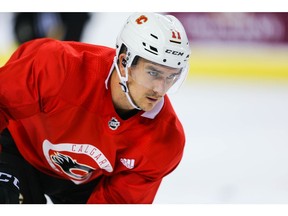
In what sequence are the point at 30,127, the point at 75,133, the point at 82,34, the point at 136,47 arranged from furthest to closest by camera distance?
the point at 82,34 → the point at 30,127 → the point at 75,133 → the point at 136,47

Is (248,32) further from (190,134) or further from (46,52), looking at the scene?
(46,52)

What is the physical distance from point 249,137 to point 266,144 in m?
0.08

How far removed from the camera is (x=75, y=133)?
1.66m

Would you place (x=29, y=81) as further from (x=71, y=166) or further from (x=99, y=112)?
(x=71, y=166)

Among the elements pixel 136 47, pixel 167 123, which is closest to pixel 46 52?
pixel 136 47

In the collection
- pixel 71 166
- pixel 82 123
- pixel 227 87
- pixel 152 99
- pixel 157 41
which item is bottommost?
pixel 227 87

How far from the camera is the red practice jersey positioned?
1.55 m

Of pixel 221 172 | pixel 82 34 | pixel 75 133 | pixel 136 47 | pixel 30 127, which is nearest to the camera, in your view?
pixel 136 47

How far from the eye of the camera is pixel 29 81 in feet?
5.02

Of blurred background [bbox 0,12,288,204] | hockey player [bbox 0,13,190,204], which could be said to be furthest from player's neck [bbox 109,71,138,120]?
blurred background [bbox 0,12,288,204]

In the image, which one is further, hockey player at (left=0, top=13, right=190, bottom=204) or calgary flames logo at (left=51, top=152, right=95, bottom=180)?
calgary flames logo at (left=51, top=152, right=95, bottom=180)

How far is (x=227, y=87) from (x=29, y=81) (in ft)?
4.96

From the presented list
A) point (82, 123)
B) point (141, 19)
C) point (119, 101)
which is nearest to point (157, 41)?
point (141, 19)

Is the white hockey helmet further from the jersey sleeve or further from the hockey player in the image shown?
the jersey sleeve
